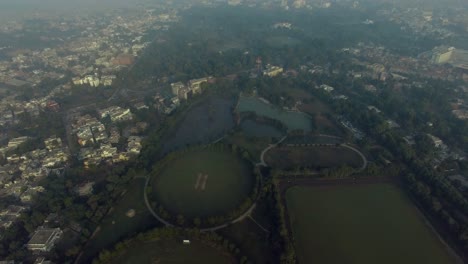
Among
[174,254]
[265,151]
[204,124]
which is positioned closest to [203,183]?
[174,254]

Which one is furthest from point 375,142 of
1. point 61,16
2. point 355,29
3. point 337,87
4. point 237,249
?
point 61,16

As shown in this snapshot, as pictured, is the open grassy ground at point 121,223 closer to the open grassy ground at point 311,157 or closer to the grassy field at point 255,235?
the grassy field at point 255,235

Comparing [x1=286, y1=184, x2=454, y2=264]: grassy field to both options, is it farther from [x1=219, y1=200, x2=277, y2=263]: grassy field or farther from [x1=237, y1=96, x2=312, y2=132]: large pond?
[x1=237, y1=96, x2=312, y2=132]: large pond

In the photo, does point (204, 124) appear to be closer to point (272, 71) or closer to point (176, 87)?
point (176, 87)

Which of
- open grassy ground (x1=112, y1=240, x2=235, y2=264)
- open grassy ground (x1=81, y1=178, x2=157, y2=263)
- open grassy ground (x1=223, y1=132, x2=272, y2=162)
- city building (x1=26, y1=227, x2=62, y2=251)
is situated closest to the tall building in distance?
open grassy ground (x1=223, y1=132, x2=272, y2=162)

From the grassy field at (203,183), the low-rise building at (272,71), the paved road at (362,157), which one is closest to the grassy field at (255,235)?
the grassy field at (203,183)

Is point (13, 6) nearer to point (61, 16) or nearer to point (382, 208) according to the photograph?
point (61, 16)
